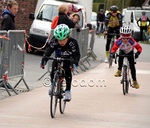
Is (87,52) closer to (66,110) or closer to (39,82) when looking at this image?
(39,82)

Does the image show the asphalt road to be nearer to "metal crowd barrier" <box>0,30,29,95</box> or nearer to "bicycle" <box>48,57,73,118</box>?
"bicycle" <box>48,57,73,118</box>

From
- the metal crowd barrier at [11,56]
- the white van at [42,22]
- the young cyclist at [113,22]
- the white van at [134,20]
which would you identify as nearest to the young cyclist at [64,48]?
the metal crowd barrier at [11,56]

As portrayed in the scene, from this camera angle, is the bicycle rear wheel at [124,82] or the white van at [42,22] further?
the white van at [42,22]

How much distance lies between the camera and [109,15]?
22.7 metres

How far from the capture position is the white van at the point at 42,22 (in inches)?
1005

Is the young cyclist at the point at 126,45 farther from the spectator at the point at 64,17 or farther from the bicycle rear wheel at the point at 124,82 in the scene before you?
the spectator at the point at 64,17

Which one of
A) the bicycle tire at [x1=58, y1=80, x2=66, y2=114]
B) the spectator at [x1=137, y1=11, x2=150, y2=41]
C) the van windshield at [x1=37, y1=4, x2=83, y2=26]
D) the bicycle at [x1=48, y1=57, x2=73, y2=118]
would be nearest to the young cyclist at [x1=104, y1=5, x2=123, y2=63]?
the van windshield at [x1=37, y1=4, x2=83, y2=26]

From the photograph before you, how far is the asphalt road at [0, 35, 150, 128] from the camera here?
11.0m

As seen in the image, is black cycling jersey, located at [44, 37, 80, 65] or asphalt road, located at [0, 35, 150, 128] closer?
asphalt road, located at [0, 35, 150, 128]

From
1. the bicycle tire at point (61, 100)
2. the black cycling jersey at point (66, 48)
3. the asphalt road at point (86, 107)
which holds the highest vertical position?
the black cycling jersey at point (66, 48)

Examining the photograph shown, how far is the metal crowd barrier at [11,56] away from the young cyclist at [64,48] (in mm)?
2675

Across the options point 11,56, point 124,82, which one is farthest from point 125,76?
point 11,56

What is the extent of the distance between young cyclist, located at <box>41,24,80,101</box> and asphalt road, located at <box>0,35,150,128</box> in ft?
2.33

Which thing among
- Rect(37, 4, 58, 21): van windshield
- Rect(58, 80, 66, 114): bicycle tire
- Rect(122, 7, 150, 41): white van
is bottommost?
Rect(122, 7, 150, 41): white van
